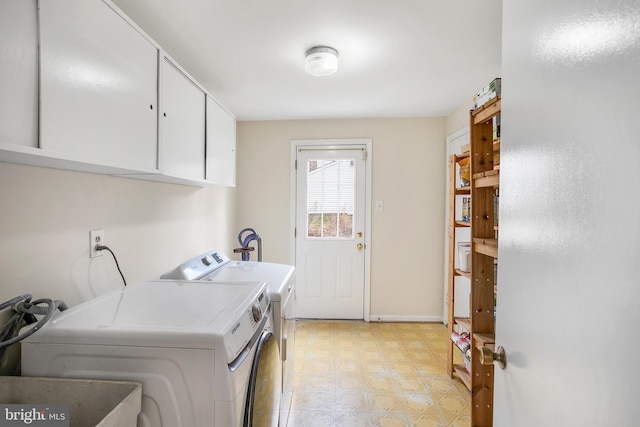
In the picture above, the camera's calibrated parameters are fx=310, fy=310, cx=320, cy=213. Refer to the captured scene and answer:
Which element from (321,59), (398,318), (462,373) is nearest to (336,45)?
(321,59)

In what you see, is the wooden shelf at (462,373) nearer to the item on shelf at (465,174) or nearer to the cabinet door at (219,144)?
the item on shelf at (465,174)

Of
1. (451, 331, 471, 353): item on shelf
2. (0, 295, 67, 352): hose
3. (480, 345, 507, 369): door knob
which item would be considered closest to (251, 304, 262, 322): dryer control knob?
(0, 295, 67, 352): hose

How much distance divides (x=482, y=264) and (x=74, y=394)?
1.67 m

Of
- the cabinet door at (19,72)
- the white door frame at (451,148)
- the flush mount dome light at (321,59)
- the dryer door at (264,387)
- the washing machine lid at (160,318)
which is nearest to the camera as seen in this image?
the cabinet door at (19,72)

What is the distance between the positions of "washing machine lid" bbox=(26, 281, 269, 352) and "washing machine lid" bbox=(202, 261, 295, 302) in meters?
0.26

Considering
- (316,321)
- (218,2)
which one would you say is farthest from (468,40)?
(316,321)

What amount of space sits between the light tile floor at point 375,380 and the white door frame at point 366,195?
0.47 meters

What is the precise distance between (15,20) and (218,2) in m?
0.88

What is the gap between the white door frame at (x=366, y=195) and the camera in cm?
334

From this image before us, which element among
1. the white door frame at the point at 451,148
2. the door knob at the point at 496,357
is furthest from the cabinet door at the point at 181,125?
the white door frame at the point at 451,148

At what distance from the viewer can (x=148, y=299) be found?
119cm

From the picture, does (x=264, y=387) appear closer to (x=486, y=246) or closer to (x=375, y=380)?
(x=486, y=246)

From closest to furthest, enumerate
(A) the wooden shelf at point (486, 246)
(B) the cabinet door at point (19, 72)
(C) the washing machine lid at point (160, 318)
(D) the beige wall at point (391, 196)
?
(B) the cabinet door at point (19, 72), (C) the washing machine lid at point (160, 318), (A) the wooden shelf at point (486, 246), (D) the beige wall at point (391, 196)

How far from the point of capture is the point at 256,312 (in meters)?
1.15
